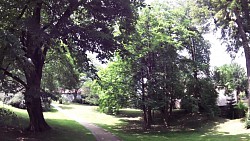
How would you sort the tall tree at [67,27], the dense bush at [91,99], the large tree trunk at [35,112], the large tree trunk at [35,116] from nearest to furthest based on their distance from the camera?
the tall tree at [67,27]
the large tree trunk at [35,112]
the large tree trunk at [35,116]
the dense bush at [91,99]

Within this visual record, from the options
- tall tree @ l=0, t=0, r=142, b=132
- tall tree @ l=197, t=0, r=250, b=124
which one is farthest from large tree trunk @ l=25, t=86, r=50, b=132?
tall tree @ l=197, t=0, r=250, b=124

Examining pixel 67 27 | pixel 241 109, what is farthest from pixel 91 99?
pixel 67 27

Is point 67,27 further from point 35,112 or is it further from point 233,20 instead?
point 233,20

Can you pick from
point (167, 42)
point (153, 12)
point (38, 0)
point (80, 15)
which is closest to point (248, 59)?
point (167, 42)

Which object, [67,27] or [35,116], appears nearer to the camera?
[67,27]

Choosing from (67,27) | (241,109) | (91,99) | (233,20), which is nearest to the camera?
(67,27)

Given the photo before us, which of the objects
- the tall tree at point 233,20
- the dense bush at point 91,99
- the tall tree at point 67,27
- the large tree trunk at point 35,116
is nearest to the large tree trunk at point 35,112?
the large tree trunk at point 35,116

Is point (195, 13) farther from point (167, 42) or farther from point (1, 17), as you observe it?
point (1, 17)

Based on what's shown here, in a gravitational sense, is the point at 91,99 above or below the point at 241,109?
above

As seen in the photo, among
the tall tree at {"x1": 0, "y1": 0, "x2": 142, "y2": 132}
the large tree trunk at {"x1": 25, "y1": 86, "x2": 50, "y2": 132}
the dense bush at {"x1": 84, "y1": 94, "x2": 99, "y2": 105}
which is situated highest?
the tall tree at {"x1": 0, "y1": 0, "x2": 142, "y2": 132}

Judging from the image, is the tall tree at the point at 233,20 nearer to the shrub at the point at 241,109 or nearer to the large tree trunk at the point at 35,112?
the shrub at the point at 241,109

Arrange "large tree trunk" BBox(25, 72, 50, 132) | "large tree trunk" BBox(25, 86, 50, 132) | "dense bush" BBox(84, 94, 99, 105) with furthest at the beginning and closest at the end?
"dense bush" BBox(84, 94, 99, 105) < "large tree trunk" BBox(25, 86, 50, 132) < "large tree trunk" BBox(25, 72, 50, 132)

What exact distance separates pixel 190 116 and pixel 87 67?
20.7 m

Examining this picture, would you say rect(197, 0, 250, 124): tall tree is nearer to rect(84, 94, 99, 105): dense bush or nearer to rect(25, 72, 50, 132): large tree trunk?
rect(25, 72, 50, 132): large tree trunk
